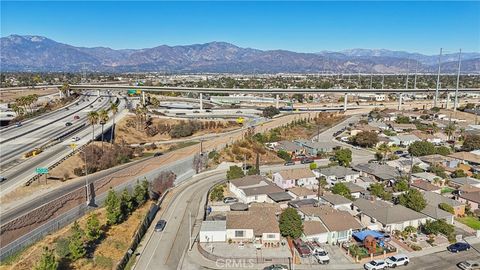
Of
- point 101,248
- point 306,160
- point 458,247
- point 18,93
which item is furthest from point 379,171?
point 18,93

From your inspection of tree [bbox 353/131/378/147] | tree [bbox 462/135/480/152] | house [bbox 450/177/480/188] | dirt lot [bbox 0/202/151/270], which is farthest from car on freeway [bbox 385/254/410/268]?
tree [bbox 462/135/480/152]

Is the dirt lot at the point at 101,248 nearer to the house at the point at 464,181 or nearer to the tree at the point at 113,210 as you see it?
the tree at the point at 113,210

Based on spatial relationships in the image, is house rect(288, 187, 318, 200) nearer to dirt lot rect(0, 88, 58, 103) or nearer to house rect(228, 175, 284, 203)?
house rect(228, 175, 284, 203)

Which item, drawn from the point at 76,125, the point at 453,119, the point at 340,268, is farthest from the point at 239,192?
the point at 453,119

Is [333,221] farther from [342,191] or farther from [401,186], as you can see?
[401,186]

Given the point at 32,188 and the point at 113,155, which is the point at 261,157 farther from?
the point at 32,188

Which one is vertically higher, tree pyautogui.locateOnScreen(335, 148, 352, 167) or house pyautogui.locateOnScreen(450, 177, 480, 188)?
tree pyautogui.locateOnScreen(335, 148, 352, 167)
